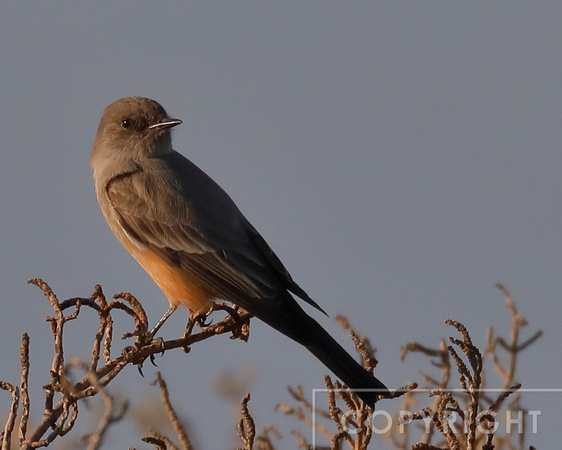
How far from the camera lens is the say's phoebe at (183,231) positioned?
4.77m

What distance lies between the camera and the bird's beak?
5.94 meters

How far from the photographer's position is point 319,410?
11.7 feet

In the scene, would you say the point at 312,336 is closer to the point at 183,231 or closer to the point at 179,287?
the point at 179,287

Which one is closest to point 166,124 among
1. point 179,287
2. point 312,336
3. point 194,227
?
point 194,227

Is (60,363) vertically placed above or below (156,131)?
below

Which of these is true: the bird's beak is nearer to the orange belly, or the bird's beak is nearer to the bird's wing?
the bird's wing

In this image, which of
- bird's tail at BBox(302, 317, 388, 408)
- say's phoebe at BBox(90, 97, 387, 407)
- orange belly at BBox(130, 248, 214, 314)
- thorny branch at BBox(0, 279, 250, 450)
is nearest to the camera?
thorny branch at BBox(0, 279, 250, 450)

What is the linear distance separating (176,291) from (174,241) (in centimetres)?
35

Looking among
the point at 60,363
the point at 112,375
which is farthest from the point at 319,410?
the point at 60,363

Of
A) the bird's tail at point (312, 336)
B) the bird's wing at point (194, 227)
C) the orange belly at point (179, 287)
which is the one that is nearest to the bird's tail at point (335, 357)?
the bird's tail at point (312, 336)

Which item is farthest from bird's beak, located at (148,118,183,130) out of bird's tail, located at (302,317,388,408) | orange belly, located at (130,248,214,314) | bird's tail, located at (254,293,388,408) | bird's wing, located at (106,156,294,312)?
bird's tail, located at (302,317,388,408)

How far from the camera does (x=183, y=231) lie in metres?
5.40

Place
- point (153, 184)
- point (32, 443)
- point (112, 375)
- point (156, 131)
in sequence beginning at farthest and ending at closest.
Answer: point (156, 131)
point (153, 184)
point (112, 375)
point (32, 443)

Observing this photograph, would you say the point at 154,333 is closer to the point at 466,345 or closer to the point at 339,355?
the point at 339,355
